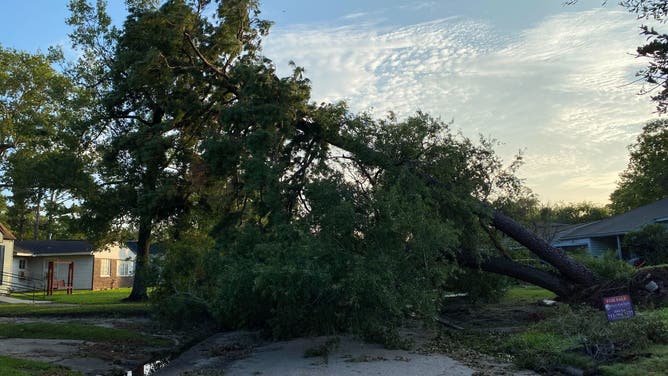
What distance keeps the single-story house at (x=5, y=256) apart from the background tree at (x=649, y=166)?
43838 millimetres

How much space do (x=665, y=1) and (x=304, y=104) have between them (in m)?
9.72

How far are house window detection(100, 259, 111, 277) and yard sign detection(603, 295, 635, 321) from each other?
37525mm

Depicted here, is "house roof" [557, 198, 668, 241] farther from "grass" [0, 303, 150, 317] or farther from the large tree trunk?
"grass" [0, 303, 150, 317]

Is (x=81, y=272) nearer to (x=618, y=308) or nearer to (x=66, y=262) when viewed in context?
(x=66, y=262)

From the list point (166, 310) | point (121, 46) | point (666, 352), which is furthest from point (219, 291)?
point (121, 46)

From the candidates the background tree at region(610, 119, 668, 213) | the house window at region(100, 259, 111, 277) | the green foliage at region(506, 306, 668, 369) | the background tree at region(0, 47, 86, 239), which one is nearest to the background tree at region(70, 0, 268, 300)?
the background tree at region(0, 47, 86, 239)

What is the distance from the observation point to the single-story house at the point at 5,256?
3119 cm

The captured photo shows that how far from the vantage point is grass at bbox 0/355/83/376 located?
8.47m

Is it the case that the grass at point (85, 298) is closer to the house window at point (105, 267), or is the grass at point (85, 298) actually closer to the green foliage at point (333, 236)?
the house window at point (105, 267)

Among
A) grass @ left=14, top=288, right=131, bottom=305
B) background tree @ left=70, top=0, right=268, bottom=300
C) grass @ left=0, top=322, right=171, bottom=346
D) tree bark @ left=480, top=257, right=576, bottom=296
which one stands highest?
background tree @ left=70, top=0, right=268, bottom=300

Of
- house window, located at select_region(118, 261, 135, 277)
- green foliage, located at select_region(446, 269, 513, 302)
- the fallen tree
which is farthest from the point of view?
house window, located at select_region(118, 261, 135, 277)

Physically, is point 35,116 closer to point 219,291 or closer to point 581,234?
point 219,291

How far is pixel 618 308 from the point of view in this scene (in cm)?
861

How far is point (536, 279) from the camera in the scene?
53.1 ft
